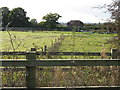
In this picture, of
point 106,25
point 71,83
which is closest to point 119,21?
point 106,25

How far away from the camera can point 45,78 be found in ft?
16.3

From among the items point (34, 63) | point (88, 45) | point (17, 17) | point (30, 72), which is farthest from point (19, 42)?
point (17, 17)

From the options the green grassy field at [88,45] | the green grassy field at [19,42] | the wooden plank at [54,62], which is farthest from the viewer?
the green grassy field at [19,42]

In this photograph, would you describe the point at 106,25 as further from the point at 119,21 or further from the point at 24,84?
the point at 24,84

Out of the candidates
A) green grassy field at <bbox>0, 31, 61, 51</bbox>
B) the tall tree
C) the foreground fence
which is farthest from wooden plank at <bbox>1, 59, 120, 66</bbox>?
the tall tree

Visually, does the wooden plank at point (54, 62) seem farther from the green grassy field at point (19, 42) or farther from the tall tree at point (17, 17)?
the tall tree at point (17, 17)

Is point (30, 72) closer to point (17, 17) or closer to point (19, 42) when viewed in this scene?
point (19, 42)

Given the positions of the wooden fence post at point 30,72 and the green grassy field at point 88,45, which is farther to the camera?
the green grassy field at point 88,45

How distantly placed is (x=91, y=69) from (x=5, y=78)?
2.08 metres

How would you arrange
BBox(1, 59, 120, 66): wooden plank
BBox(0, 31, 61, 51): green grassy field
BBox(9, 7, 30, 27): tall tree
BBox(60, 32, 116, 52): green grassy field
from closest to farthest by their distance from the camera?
BBox(1, 59, 120, 66): wooden plank < BBox(60, 32, 116, 52): green grassy field < BBox(0, 31, 61, 51): green grassy field < BBox(9, 7, 30, 27): tall tree

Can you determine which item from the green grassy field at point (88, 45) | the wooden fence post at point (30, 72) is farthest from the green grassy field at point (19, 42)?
the green grassy field at point (88, 45)

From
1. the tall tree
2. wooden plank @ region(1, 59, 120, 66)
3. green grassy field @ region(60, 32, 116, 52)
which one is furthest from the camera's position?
the tall tree

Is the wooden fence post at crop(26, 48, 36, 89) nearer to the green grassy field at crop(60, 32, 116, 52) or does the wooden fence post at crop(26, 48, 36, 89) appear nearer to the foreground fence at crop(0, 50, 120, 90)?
the foreground fence at crop(0, 50, 120, 90)

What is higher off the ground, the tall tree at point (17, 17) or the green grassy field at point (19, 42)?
the tall tree at point (17, 17)
